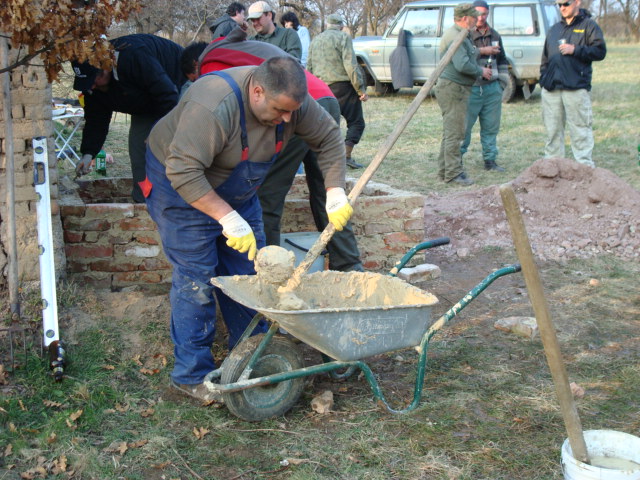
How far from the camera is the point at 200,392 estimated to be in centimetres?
350

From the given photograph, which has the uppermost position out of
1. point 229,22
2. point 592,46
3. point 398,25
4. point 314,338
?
point 229,22

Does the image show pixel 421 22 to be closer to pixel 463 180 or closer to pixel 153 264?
pixel 463 180

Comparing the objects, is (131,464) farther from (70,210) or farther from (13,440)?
(70,210)

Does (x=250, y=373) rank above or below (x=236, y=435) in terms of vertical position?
above

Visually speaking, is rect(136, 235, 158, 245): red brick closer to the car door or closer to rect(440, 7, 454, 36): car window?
the car door

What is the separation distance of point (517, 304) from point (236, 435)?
2.47 metres

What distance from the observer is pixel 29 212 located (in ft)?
14.1

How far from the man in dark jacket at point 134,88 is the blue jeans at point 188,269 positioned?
1.20 metres

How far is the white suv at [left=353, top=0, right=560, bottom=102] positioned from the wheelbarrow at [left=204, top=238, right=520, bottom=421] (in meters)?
10.2

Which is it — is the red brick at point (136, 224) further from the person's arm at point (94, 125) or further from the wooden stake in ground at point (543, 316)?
the wooden stake in ground at point (543, 316)

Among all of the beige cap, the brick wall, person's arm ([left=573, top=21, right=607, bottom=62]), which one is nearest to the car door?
person's arm ([left=573, top=21, right=607, bottom=62])

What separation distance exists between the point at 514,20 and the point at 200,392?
11.5 meters

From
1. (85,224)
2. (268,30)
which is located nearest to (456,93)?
(268,30)

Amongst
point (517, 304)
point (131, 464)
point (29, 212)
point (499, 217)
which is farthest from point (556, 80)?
point (131, 464)
